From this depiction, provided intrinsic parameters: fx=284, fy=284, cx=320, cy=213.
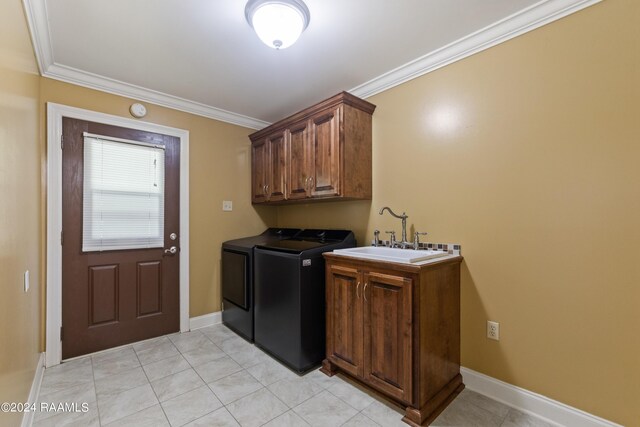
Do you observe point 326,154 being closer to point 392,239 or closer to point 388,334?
point 392,239

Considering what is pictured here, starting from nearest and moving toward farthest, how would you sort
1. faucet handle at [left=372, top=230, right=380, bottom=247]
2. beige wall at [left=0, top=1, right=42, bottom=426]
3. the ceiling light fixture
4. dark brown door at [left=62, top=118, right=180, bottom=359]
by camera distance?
beige wall at [left=0, top=1, right=42, bottom=426] < the ceiling light fixture < dark brown door at [left=62, top=118, right=180, bottom=359] < faucet handle at [left=372, top=230, right=380, bottom=247]

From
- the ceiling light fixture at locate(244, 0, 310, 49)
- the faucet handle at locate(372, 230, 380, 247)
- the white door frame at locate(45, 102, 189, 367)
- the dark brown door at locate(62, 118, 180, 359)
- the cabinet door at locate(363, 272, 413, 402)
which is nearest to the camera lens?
the ceiling light fixture at locate(244, 0, 310, 49)

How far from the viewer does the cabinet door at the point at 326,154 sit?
242cm

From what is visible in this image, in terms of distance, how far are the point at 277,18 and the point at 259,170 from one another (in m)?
1.94

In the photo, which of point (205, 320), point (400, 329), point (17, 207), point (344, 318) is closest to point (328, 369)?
point (344, 318)

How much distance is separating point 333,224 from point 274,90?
4.82 feet

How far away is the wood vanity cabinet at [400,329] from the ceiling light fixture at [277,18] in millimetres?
1491

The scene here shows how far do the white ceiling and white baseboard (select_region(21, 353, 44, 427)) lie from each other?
2276mm

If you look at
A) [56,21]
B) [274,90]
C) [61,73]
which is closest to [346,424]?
[274,90]

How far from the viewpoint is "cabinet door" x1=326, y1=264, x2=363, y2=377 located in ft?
6.50

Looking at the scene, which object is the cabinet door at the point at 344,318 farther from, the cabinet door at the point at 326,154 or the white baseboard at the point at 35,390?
the white baseboard at the point at 35,390

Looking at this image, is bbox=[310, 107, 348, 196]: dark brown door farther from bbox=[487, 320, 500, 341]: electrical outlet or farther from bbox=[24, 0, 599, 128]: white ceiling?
bbox=[487, 320, 500, 341]: electrical outlet

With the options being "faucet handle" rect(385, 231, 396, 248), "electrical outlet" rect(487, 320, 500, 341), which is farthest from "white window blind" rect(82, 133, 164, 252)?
"electrical outlet" rect(487, 320, 500, 341)

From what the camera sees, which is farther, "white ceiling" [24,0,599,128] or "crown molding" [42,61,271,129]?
"crown molding" [42,61,271,129]
